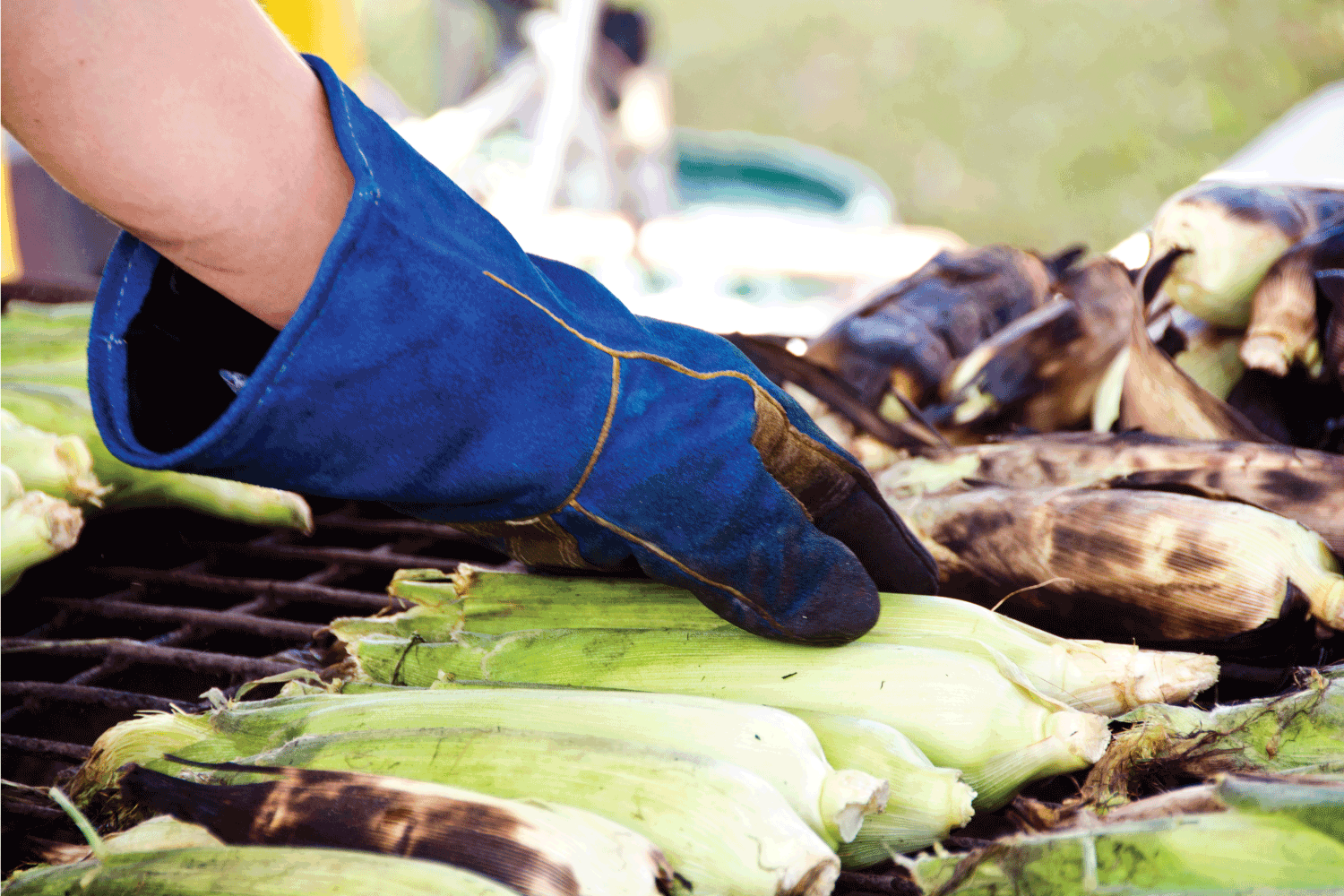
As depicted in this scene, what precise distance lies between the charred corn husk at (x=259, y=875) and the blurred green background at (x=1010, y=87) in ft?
23.8

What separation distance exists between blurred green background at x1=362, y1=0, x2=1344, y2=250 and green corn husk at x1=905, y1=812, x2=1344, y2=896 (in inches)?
295

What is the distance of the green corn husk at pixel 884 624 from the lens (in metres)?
1.25

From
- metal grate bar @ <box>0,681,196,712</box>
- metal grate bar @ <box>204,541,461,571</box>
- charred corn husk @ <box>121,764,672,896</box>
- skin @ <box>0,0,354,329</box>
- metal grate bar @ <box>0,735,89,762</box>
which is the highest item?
skin @ <box>0,0,354,329</box>

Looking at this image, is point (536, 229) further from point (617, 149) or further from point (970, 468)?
point (970, 468)

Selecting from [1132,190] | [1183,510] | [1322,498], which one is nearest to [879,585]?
[1183,510]

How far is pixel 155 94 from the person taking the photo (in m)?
0.88

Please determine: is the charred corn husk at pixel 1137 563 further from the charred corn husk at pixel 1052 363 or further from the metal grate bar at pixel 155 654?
the metal grate bar at pixel 155 654

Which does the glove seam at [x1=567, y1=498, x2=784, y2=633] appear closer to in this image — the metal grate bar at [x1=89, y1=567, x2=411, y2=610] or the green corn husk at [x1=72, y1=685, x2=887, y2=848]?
the green corn husk at [x1=72, y1=685, x2=887, y2=848]

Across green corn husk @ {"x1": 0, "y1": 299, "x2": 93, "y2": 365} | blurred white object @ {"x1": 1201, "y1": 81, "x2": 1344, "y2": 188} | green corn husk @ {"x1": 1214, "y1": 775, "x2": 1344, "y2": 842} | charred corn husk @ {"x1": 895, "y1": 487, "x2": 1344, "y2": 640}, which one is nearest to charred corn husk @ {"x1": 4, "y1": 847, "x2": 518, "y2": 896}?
green corn husk @ {"x1": 1214, "y1": 775, "x2": 1344, "y2": 842}

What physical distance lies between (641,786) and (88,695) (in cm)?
110

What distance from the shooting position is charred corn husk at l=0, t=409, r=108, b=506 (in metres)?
1.93

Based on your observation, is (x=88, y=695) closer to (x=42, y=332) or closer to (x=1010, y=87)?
(x=42, y=332)

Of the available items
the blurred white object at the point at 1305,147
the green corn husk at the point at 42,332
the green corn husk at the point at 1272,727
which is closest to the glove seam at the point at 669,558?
the green corn husk at the point at 1272,727

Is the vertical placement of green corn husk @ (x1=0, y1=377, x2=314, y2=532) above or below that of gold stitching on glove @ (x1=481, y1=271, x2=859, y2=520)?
below
